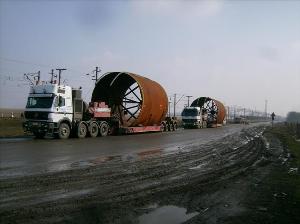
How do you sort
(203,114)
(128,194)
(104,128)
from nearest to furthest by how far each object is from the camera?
(128,194)
(104,128)
(203,114)

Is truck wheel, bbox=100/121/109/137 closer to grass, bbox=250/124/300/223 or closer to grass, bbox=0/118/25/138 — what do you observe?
grass, bbox=0/118/25/138

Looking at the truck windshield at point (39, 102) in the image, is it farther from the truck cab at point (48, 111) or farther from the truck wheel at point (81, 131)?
the truck wheel at point (81, 131)

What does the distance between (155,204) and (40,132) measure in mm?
16620

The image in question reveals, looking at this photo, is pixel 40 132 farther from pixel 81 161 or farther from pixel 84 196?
pixel 84 196

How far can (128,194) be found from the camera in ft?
27.1

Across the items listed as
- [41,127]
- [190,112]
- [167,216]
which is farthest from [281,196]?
[190,112]

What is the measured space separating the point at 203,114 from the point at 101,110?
84.2 feet

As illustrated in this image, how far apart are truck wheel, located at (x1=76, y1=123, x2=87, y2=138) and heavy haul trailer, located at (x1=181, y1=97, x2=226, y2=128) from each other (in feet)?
81.3

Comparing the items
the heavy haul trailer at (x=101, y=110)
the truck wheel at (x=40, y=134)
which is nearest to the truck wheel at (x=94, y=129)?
the heavy haul trailer at (x=101, y=110)

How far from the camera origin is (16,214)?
20.9 ft

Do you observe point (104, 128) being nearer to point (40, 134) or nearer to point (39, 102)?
point (40, 134)

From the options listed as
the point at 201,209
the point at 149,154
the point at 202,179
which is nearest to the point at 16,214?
the point at 201,209

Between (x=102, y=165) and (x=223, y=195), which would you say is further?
(x=102, y=165)

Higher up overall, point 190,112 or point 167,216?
point 190,112
